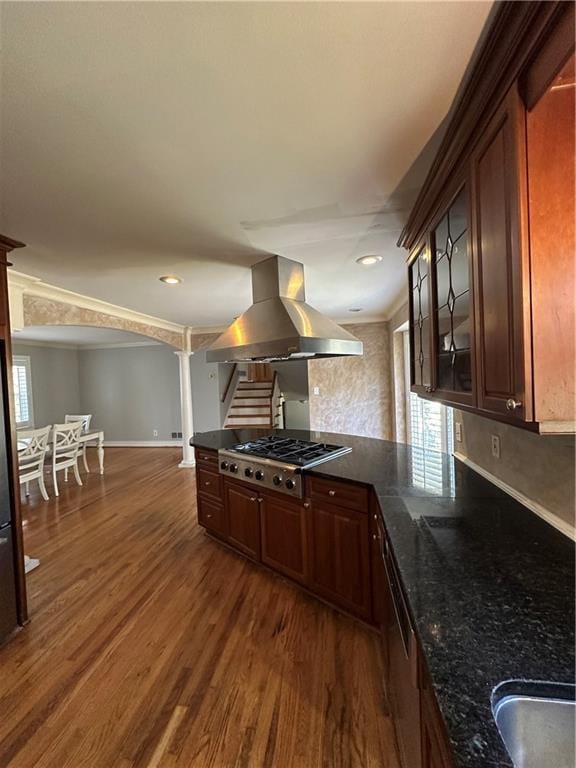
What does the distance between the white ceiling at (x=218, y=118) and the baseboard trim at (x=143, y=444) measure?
19.8 feet

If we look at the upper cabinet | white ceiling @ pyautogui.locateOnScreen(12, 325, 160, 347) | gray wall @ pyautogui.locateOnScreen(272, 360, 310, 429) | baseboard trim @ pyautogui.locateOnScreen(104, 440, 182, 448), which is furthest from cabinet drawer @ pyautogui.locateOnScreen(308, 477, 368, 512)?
baseboard trim @ pyautogui.locateOnScreen(104, 440, 182, 448)

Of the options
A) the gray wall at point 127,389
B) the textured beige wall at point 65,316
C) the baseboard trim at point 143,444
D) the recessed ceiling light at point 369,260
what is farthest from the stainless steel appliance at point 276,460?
the baseboard trim at point 143,444

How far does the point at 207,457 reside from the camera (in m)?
3.20

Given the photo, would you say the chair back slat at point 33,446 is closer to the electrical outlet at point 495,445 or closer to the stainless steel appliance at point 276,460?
the stainless steel appliance at point 276,460

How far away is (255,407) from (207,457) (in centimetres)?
367

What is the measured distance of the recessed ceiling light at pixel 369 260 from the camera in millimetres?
2649

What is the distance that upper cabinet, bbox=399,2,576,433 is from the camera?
0.84m

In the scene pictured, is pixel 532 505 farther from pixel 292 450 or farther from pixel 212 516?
pixel 212 516

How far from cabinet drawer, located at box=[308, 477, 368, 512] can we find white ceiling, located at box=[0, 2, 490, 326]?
1.59m

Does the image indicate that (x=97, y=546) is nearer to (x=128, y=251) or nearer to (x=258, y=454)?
(x=258, y=454)

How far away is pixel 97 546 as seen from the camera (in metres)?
3.21

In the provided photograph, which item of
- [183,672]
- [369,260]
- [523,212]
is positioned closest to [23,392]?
[183,672]

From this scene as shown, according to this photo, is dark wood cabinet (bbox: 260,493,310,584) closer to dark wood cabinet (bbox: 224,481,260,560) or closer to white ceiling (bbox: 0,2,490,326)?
dark wood cabinet (bbox: 224,481,260,560)

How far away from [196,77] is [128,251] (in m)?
1.58
